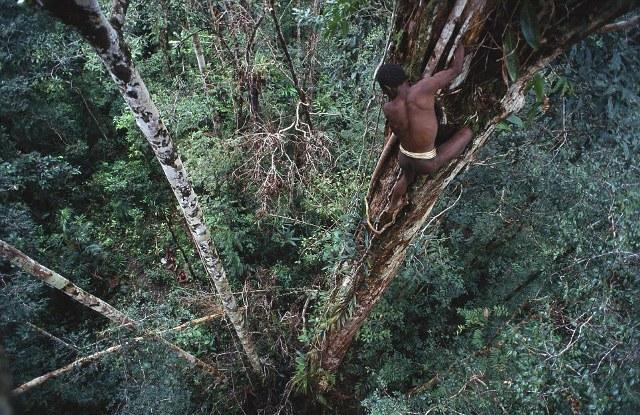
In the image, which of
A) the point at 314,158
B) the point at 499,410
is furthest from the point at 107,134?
the point at 499,410

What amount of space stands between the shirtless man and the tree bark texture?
167cm

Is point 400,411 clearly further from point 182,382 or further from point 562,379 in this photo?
point 182,382

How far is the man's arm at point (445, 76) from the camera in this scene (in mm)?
2406

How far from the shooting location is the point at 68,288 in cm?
431

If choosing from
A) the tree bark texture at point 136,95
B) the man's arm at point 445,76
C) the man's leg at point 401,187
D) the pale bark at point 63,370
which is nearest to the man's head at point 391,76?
the man's arm at point 445,76

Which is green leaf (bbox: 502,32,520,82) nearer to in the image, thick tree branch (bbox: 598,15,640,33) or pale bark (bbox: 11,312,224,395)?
thick tree branch (bbox: 598,15,640,33)

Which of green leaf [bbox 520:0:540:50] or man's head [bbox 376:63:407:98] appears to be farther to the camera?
man's head [bbox 376:63:407:98]

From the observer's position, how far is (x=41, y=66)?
6.98 m

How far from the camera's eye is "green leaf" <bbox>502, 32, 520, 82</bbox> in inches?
89.7

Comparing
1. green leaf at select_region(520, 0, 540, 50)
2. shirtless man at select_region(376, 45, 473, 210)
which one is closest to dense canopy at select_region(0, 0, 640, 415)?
green leaf at select_region(520, 0, 540, 50)

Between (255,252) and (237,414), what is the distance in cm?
242

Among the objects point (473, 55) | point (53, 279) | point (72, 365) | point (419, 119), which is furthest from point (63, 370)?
point (473, 55)

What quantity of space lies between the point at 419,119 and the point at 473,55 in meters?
0.49

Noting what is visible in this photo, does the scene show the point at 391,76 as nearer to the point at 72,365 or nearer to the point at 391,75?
the point at 391,75
